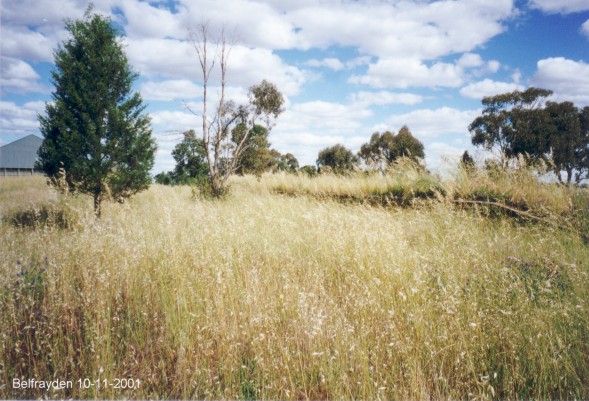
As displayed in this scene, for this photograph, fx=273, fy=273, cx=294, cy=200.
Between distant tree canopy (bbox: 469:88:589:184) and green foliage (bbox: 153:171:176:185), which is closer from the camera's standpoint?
distant tree canopy (bbox: 469:88:589:184)

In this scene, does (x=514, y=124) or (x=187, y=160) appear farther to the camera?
(x=187, y=160)

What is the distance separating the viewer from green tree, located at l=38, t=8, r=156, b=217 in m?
7.02

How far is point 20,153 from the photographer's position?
41.2 m

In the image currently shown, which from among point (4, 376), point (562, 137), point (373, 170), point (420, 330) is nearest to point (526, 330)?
point (420, 330)

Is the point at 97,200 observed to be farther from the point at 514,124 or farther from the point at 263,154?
the point at 514,124

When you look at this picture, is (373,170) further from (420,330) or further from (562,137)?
(562,137)

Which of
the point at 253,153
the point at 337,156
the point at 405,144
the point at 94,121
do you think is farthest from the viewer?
the point at 337,156

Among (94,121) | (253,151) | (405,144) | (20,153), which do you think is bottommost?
(94,121)

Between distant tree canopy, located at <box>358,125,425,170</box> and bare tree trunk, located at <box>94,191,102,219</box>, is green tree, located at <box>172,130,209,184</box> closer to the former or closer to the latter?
Result: distant tree canopy, located at <box>358,125,425,170</box>

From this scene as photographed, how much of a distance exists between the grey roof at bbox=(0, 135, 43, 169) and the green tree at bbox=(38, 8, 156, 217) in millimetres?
44826

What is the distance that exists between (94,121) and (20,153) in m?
49.7

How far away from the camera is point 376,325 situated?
7.57 feet

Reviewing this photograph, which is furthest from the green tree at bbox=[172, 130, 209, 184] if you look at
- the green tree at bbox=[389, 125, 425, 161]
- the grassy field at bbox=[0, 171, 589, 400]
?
the grassy field at bbox=[0, 171, 589, 400]

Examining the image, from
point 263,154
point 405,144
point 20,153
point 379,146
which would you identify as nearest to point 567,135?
point 405,144
